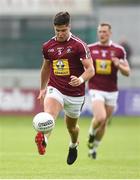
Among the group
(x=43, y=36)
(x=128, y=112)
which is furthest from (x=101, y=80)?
(x=43, y=36)

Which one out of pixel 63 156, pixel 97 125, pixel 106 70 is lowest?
pixel 63 156

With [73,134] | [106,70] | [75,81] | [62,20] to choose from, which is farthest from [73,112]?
[106,70]

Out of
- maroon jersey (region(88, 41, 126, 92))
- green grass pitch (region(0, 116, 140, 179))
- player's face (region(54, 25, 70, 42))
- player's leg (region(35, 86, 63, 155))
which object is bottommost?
green grass pitch (region(0, 116, 140, 179))

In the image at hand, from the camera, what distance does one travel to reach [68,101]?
13.9m

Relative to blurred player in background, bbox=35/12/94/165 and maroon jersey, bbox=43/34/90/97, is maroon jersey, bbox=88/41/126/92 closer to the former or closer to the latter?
blurred player in background, bbox=35/12/94/165

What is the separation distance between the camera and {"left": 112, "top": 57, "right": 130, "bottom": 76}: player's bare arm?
55.3ft

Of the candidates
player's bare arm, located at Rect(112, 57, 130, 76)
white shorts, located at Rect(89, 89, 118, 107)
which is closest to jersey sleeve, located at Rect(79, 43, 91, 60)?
player's bare arm, located at Rect(112, 57, 130, 76)

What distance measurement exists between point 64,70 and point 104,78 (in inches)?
161

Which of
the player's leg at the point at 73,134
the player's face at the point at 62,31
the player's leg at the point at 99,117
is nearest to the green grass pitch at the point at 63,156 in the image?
the player's leg at the point at 73,134


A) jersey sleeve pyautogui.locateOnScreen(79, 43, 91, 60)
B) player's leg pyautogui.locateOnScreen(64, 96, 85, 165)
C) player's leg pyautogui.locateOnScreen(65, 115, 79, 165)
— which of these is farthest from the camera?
player's leg pyautogui.locateOnScreen(65, 115, 79, 165)

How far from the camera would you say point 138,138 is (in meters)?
22.5

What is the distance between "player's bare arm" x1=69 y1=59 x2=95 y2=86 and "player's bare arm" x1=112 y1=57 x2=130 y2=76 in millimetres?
3449

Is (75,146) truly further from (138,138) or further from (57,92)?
(138,138)

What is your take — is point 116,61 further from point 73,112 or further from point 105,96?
point 73,112
